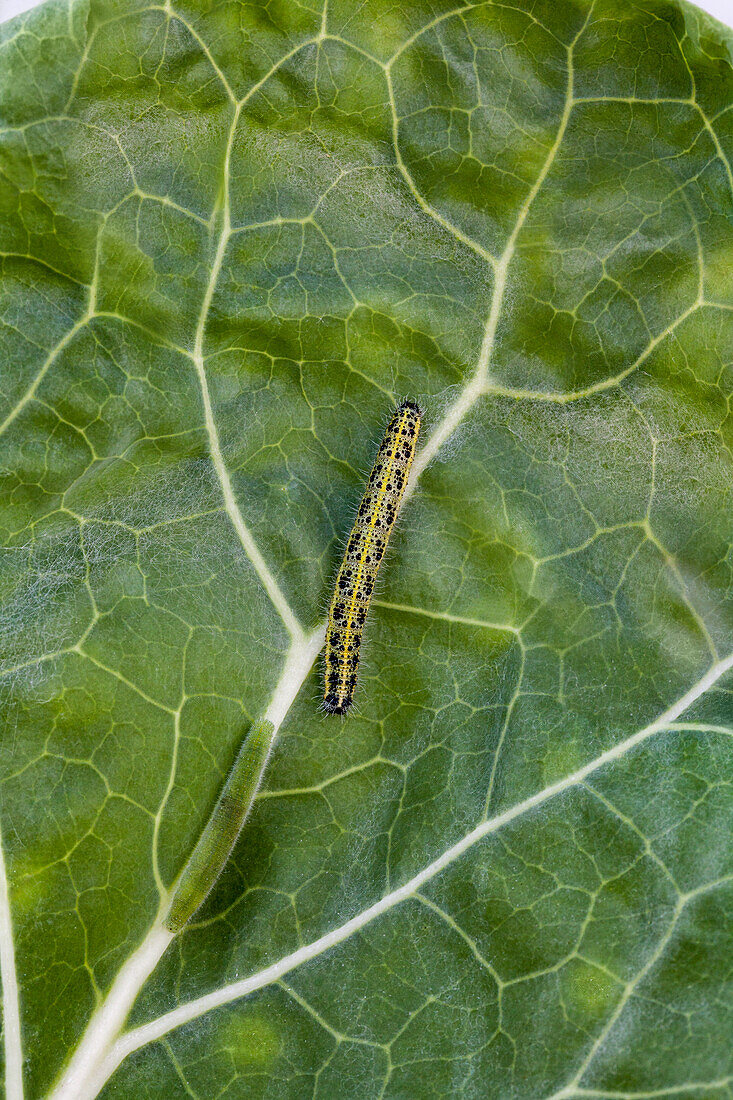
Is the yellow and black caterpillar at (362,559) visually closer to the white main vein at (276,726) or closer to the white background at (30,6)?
the white main vein at (276,726)

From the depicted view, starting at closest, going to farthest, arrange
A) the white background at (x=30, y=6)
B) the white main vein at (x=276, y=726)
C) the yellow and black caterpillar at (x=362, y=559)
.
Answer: the white main vein at (x=276, y=726) → the yellow and black caterpillar at (x=362, y=559) → the white background at (x=30, y=6)

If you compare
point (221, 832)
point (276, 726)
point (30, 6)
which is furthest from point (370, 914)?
point (30, 6)

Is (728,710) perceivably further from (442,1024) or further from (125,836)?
(125,836)

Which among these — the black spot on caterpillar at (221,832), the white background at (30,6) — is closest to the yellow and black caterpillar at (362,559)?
the black spot on caterpillar at (221,832)

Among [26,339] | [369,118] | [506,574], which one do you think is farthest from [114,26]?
[506,574]

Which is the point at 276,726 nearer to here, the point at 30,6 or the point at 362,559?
the point at 362,559
